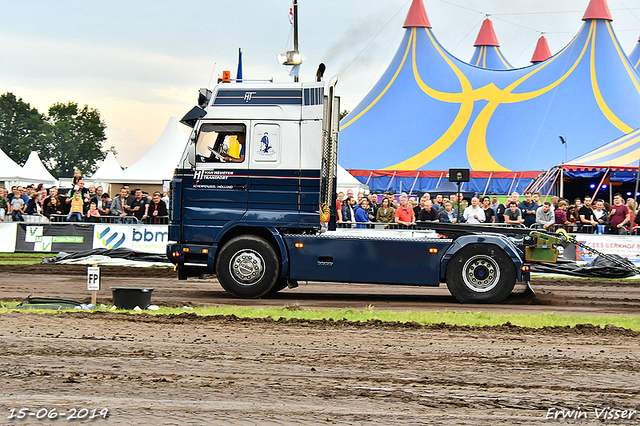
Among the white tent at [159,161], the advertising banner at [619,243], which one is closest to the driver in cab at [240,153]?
the advertising banner at [619,243]

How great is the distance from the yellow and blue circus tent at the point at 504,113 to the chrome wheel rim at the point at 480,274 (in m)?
21.8

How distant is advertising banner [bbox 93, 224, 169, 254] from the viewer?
20250mm

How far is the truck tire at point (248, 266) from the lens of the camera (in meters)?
12.4

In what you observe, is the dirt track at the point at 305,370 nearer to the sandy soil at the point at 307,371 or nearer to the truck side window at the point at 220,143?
the sandy soil at the point at 307,371

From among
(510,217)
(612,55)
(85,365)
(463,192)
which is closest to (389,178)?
(463,192)

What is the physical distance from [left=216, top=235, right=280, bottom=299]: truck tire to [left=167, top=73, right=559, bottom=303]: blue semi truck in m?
0.02

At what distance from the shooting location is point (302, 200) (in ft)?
40.1

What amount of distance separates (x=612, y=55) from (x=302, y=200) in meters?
27.7

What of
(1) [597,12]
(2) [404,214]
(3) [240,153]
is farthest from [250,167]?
(1) [597,12]

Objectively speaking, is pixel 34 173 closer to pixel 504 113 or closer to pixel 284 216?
pixel 504 113

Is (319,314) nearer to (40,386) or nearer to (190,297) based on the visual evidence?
(190,297)

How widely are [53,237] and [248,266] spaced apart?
10.9 metres

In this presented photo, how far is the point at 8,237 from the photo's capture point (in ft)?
71.3

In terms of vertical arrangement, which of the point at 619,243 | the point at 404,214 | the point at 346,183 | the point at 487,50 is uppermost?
the point at 487,50
